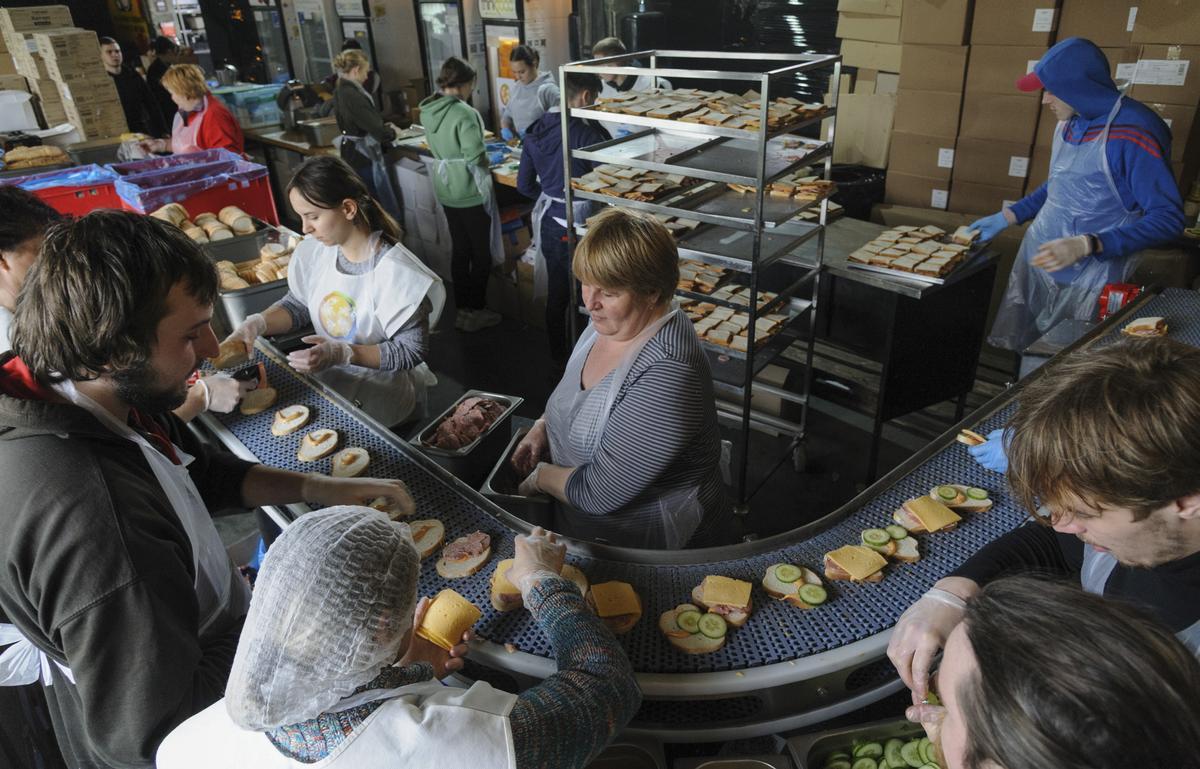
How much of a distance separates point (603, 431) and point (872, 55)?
4.39 metres

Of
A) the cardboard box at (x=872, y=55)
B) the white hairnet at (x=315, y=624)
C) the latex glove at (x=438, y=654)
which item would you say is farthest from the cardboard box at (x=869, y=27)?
the white hairnet at (x=315, y=624)

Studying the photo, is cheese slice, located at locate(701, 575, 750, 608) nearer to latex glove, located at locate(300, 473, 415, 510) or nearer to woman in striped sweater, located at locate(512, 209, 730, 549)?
woman in striped sweater, located at locate(512, 209, 730, 549)

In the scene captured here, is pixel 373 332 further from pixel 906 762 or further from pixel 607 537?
pixel 906 762

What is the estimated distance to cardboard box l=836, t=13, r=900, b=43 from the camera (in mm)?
5031

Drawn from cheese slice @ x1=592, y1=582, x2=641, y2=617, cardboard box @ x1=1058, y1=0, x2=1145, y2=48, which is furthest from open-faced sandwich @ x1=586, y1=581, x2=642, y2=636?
cardboard box @ x1=1058, y1=0, x2=1145, y2=48

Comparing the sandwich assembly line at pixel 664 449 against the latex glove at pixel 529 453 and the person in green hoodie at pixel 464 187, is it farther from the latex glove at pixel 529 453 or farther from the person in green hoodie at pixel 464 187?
the person in green hoodie at pixel 464 187

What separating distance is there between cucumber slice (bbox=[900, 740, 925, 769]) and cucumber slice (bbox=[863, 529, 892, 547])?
436 mm

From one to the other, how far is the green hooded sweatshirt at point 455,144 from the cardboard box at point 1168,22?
165 inches

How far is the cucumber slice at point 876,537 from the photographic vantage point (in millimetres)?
1755

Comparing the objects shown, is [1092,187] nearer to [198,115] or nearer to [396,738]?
[396,738]

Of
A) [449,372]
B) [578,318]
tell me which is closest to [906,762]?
[578,318]

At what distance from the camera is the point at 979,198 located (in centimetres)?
477

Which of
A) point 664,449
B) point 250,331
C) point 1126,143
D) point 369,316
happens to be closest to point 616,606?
point 664,449

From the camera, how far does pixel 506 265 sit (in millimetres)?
6254
